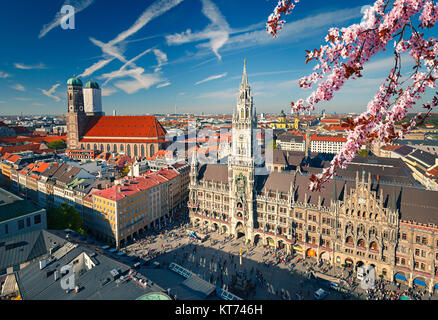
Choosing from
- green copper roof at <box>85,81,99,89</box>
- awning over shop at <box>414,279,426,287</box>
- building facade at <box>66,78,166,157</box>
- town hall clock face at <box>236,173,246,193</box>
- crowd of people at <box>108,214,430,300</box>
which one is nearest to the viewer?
awning over shop at <box>414,279,426,287</box>

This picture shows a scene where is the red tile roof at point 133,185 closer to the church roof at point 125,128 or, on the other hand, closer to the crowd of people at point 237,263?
the crowd of people at point 237,263

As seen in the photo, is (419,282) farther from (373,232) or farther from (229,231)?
(229,231)

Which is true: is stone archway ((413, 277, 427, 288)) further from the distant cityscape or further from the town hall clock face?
the town hall clock face

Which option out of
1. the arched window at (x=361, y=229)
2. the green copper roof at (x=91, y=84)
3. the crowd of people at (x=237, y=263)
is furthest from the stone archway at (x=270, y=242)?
the green copper roof at (x=91, y=84)

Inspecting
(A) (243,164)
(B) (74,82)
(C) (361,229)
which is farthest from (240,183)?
(B) (74,82)

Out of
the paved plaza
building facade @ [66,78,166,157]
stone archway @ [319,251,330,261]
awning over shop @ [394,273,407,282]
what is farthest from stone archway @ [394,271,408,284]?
building facade @ [66,78,166,157]
